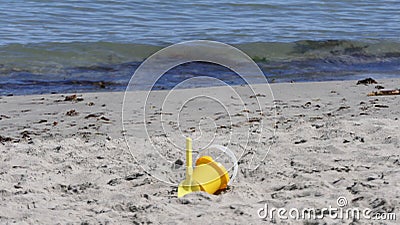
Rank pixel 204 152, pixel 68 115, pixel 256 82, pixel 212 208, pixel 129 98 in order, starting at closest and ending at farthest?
pixel 212 208 < pixel 204 152 < pixel 68 115 < pixel 129 98 < pixel 256 82

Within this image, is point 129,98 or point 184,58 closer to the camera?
point 129,98

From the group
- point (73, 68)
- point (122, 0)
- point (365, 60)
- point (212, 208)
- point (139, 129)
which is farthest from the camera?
point (122, 0)

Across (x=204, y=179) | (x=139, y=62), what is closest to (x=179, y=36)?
(x=139, y=62)

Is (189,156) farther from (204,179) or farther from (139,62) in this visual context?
(139,62)

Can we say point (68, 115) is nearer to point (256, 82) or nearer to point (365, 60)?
point (256, 82)

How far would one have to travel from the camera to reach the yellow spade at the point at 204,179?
395 cm

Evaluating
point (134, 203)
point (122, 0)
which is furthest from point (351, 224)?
point (122, 0)

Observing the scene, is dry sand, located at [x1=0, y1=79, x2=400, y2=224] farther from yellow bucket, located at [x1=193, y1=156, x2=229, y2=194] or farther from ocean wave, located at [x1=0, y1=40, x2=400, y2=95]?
ocean wave, located at [x1=0, y1=40, x2=400, y2=95]

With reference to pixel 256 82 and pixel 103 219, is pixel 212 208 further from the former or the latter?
pixel 256 82

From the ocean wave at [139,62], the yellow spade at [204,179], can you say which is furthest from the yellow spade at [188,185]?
the ocean wave at [139,62]

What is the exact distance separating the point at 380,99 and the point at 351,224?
13.7 ft

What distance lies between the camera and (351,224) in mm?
3379

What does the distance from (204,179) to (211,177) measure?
0.15ft

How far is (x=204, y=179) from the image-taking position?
3984mm
